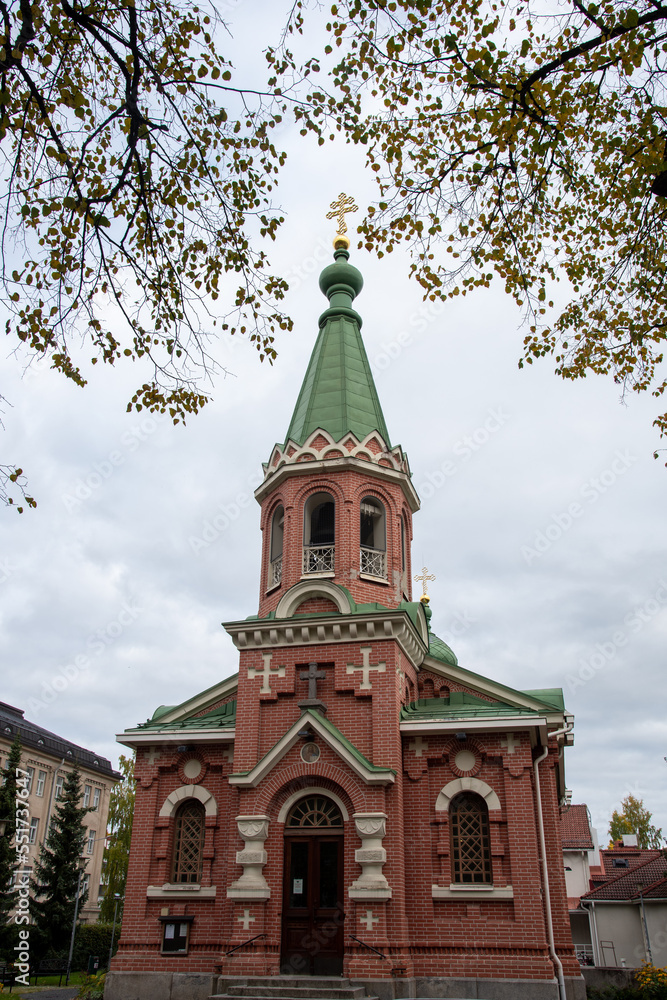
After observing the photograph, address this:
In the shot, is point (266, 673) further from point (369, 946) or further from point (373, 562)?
point (369, 946)

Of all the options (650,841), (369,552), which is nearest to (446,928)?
(369,552)

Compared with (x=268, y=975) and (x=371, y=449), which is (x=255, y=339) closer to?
(x=371, y=449)

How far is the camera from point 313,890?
14453 millimetres

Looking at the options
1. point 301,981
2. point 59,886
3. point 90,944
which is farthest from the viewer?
point 90,944

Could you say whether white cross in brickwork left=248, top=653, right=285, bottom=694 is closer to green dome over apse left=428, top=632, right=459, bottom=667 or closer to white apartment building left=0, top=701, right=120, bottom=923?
green dome over apse left=428, top=632, right=459, bottom=667

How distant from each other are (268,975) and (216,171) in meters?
12.8

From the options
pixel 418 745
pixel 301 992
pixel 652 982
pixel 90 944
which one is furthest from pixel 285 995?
pixel 90 944

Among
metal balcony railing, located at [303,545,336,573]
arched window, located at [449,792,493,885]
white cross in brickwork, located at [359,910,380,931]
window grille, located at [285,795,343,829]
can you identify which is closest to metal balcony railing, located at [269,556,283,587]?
metal balcony railing, located at [303,545,336,573]

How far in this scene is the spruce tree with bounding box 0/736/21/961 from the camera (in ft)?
83.6

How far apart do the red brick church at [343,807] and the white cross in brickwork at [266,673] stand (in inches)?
1.2

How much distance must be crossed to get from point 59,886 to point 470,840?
A: 20295mm

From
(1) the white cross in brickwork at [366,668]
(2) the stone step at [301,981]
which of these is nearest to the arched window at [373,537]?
(1) the white cross in brickwork at [366,668]

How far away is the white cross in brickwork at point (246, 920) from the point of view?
1414cm

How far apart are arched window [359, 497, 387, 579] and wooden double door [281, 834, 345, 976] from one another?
18.1 ft
